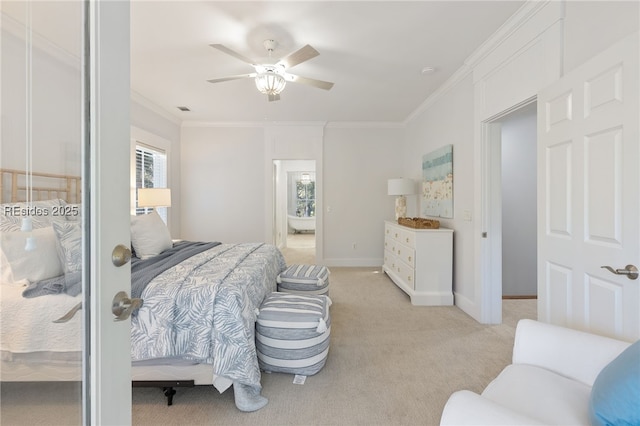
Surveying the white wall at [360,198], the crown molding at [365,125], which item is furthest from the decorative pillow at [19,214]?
the crown molding at [365,125]

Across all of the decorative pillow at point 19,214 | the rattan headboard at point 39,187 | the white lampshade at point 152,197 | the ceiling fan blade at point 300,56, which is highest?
the ceiling fan blade at point 300,56

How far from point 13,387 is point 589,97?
254 centimetres

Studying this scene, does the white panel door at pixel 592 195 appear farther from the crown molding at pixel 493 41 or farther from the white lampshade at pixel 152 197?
the white lampshade at pixel 152 197

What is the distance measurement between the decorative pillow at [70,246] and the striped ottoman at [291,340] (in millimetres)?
1426

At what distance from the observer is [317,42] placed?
2.62m

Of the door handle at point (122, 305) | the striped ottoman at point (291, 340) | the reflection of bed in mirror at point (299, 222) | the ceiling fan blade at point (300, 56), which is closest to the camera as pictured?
A: the door handle at point (122, 305)

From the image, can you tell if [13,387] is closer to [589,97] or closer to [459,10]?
[589,97]

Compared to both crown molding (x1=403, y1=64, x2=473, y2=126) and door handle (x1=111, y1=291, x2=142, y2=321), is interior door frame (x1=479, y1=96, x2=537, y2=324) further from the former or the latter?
door handle (x1=111, y1=291, x2=142, y2=321)

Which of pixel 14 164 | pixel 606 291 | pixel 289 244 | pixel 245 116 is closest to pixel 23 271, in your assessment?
pixel 14 164

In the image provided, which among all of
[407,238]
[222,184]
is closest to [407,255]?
[407,238]

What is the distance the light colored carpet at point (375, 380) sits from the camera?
1625mm

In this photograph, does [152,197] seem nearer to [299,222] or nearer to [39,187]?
[39,187]

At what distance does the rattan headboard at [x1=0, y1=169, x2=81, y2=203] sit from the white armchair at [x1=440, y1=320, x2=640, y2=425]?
1239 mm

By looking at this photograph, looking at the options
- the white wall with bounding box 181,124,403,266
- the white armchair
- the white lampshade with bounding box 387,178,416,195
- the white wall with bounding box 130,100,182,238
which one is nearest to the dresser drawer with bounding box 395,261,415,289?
the white lampshade with bounding box 387,178,416,195
